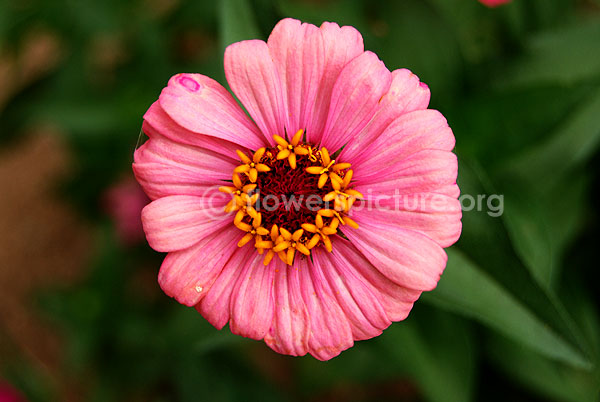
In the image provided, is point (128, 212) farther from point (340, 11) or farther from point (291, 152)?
point (291, 152)

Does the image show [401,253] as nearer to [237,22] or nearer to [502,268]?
[502,268]

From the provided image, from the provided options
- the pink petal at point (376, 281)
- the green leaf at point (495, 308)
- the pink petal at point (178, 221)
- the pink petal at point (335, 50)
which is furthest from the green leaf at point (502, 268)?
the pink petal at point (178, 221)

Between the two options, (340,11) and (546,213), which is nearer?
(546,213)

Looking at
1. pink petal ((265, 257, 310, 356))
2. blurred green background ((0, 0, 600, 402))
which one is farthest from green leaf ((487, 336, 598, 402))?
pink petal ((265, 257, 310, 356))

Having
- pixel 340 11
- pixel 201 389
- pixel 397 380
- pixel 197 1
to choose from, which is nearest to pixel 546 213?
pixel 340 11

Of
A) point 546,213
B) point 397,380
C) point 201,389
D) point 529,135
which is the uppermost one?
point 529,135

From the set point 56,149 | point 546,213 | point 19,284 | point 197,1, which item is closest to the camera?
point 546,213

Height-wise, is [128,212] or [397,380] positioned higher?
[128,212]
